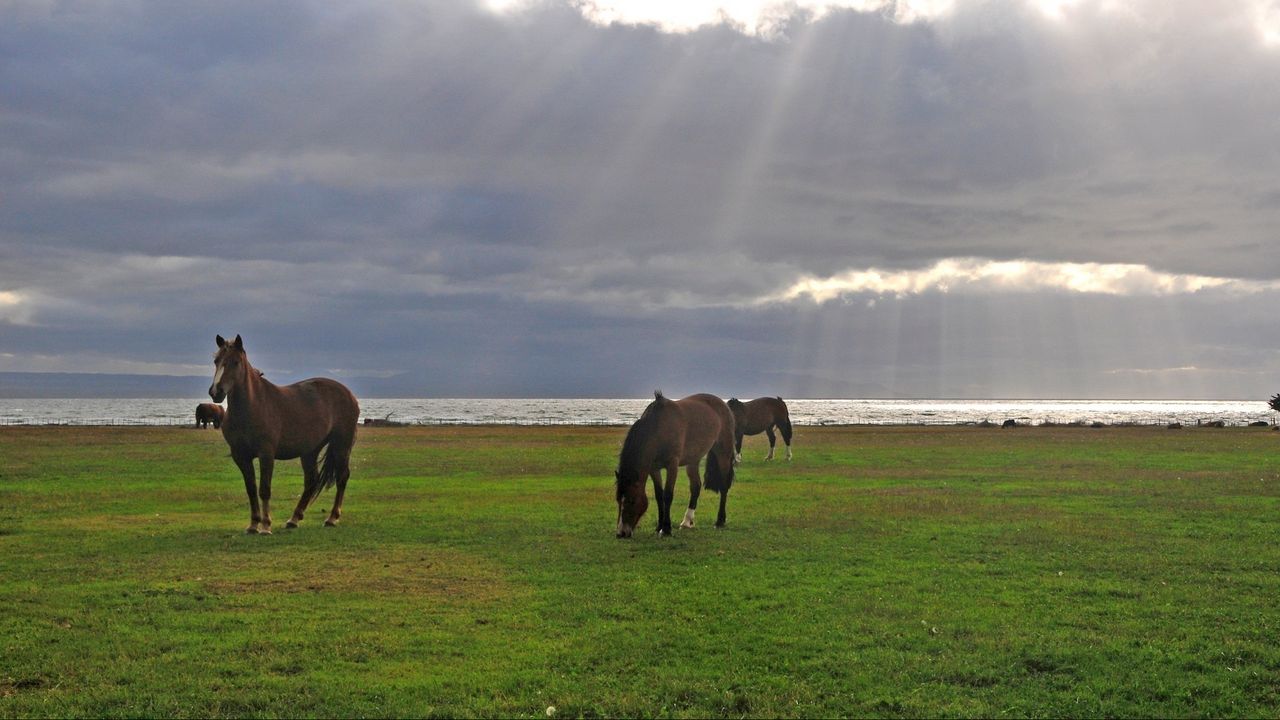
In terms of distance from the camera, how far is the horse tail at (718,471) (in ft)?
54.8

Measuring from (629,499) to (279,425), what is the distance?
636 centimetres

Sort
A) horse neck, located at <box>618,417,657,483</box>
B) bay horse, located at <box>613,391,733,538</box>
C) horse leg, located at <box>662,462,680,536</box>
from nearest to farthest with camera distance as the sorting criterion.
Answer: horse neck, located at <box>618,417,657,483</box> → bay horse, located at <box>613,391,733,538</box> → horse leg, located at <box>662,462,680,536</box>

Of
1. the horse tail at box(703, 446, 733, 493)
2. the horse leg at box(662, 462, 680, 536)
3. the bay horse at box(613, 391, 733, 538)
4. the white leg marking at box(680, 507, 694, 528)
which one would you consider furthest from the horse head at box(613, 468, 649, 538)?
the horse tail at box(703, 446, 733, 493)

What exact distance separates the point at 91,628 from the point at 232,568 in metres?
3.17

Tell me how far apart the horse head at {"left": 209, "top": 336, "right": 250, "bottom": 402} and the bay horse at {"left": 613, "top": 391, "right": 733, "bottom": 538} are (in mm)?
6429

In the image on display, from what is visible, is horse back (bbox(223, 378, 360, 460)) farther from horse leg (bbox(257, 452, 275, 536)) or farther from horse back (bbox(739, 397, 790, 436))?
horse back (bbox(739, 397, 790, 436))

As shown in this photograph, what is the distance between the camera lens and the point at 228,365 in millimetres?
14773

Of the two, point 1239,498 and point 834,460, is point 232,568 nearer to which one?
point 1239,498

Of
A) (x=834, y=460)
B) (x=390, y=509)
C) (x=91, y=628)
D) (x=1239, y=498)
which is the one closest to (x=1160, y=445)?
(x=834, y=460)

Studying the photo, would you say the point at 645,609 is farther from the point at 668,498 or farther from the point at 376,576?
the point at 668,498

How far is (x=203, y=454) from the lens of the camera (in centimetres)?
3925

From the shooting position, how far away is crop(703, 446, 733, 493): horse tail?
16703 millimetres

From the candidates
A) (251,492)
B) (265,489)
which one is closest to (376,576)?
(265,489)

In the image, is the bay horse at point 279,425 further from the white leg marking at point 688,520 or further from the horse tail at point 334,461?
the white leg marking at point 688,520
